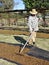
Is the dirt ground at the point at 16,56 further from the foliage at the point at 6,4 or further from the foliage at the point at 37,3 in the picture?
the foliage at the point at 6,4

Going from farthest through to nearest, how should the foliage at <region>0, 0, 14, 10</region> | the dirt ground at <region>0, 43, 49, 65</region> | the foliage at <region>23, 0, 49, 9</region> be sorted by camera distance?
the foliage at <region>0, 0, 14, 10</region> < the foliage at <region>23, 0, 49, 9</region> < the dirt ground at <region>0, 43, 49, 65</region>

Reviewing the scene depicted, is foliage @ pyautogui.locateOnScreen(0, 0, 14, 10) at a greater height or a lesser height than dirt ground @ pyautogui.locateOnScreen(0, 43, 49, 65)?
lesser

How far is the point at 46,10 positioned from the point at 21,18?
1.58 m

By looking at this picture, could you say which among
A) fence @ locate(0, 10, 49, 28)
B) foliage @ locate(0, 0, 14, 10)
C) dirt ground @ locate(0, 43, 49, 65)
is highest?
dirt ground @ locate(0, 43, 49, 65)

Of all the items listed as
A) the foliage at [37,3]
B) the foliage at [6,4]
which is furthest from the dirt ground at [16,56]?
the foliage at [6,4]

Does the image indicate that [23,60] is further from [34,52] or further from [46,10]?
[46,10]

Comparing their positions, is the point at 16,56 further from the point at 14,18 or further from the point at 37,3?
the point at 37,3

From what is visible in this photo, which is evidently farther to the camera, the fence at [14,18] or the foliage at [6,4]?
the foliage at [6,4]

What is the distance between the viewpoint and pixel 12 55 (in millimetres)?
5082

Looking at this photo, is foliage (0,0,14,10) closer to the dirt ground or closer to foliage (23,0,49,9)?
foliage (23,0,49,9)

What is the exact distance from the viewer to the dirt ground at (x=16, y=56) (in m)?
4.38

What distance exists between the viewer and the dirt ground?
4382 millimetres

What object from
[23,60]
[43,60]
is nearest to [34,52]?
[23,60]

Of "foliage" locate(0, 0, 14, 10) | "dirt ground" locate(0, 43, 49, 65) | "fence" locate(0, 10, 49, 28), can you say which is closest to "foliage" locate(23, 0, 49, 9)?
"foliage" locate(0, 0, 14, 10)
